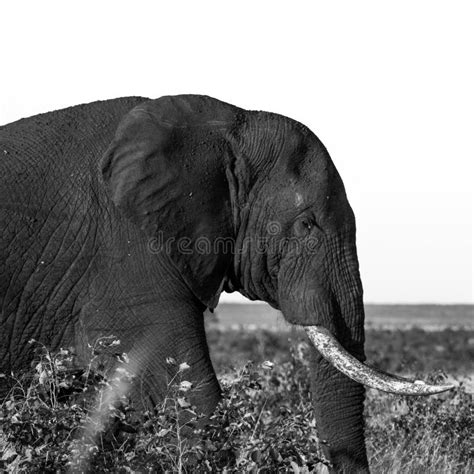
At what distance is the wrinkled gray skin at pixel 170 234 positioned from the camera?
362 inches

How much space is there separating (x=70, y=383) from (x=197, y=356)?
1.31 m

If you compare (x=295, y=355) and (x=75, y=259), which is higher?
(x=75, y=259)

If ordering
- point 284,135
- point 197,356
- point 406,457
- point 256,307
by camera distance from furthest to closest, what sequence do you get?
point 256,307 < point 406,457 < point 284,135 < point 197,356

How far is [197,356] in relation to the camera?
9.13 m

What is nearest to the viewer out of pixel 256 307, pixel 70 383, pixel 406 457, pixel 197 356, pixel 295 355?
pixel 70 383

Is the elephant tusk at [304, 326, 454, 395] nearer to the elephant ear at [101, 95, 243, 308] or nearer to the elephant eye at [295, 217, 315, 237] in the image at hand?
the elephant eye at [295, 217, 315, 237]

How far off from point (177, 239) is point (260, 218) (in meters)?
0.65

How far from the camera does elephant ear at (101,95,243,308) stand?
9.31 metres

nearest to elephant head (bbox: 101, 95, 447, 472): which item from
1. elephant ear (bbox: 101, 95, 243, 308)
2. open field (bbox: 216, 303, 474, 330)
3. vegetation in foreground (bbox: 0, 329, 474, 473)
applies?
elephant ear (bbox: 101, 95, 243, 308)

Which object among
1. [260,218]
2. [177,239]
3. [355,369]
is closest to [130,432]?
[177,239]

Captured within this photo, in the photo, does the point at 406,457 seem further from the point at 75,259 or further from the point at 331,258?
the point at 75,259

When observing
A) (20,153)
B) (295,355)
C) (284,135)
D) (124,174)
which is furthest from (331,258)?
(295,355)

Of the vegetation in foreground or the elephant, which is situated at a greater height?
the elephant

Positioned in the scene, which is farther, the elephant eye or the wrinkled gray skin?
the elephant eye
